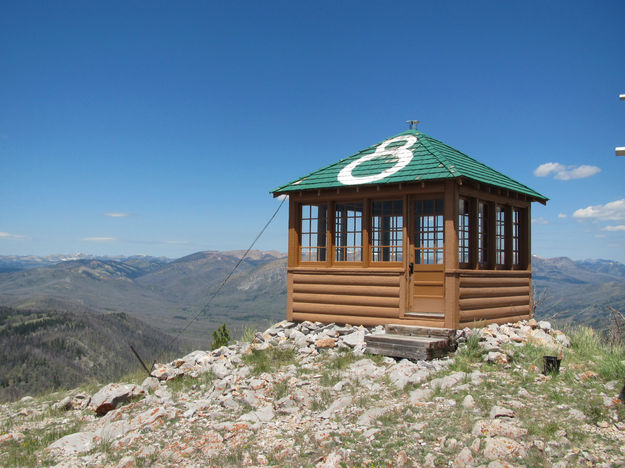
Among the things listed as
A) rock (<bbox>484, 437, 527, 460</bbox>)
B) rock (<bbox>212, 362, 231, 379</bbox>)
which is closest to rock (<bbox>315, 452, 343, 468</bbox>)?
rock (<bbox>484, 437, 527, 460</bbox>)

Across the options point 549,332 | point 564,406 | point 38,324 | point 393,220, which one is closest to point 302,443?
point 564,406

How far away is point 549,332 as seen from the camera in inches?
461

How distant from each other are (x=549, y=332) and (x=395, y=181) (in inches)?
182

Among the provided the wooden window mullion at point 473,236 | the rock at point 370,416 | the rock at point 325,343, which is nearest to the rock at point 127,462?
the rock at point 370,416

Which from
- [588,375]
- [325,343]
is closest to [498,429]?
[588,375]

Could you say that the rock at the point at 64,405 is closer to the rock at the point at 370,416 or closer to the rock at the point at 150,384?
the rock at the point at 150,384

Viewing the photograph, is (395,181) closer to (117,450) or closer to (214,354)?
(214,354)

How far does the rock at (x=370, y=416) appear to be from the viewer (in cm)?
721

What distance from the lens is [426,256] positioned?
455 inches

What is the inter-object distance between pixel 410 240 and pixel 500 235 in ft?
8.38

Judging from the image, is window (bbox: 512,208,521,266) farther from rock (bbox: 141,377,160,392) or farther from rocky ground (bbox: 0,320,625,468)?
rock (bbox: 141,377,160,392)

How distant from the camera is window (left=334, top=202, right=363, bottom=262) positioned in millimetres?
12461

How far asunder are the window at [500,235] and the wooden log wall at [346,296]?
267cm

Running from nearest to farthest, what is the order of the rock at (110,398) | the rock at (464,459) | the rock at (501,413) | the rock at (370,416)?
the rock at (464,459) < the rock at (501,413) < the rock at (370,416) < the rock at (110,398)
